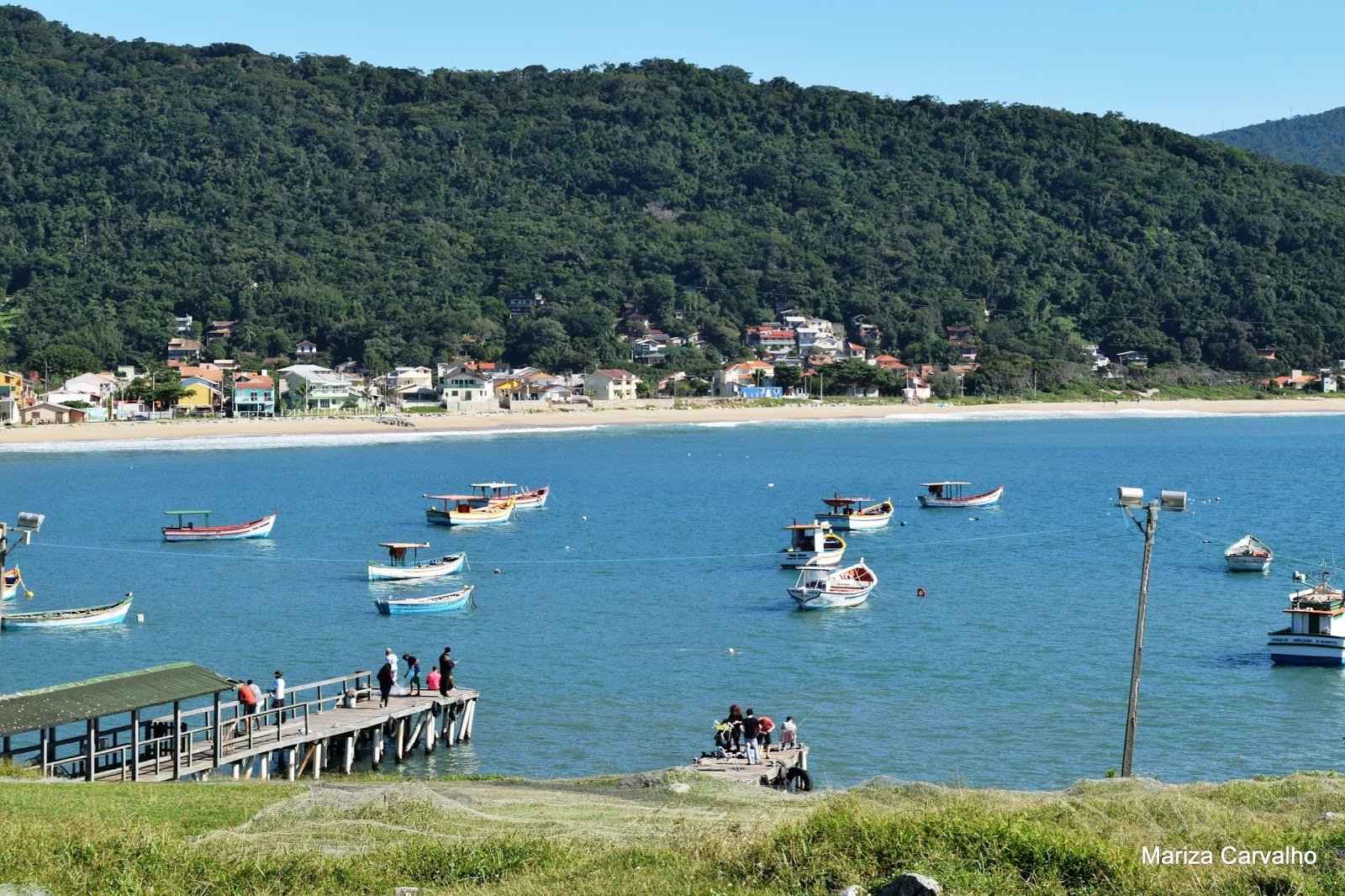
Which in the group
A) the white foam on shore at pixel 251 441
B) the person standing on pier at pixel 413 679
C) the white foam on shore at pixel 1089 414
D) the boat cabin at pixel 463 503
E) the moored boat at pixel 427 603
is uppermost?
the white foam on shore at pixel 1089 414

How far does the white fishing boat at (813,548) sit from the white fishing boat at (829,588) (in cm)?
499

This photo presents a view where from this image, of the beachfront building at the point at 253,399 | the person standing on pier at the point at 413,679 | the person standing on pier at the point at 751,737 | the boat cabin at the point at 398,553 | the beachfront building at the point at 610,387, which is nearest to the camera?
the person standing on pier at the point at 751,737

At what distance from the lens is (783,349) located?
195 m

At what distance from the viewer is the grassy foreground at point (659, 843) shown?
14688 mm

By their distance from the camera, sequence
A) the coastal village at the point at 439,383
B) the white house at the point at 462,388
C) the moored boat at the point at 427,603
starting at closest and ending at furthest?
the moored boat at the point at 427,603 < the coastal village at the point at 439,383 < the white house at the point at 462,388

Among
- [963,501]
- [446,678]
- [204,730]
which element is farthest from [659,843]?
[963,501]

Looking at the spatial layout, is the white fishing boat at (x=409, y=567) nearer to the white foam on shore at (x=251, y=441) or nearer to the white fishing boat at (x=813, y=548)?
the white fishing boat at (x=813, y=548)

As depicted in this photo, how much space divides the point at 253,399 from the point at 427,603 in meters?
99.9

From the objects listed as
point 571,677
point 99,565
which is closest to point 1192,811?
point 571,677

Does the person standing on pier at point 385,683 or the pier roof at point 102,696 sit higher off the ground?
the pier roof at point 102,696

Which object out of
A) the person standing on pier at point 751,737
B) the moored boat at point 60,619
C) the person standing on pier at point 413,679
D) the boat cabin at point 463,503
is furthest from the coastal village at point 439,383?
the person standing on pier at point 751,737

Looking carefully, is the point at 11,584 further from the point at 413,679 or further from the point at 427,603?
the point at 413,679

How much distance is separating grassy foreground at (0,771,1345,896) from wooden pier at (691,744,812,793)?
4539 mm

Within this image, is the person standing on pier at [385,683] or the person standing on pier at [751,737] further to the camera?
the person standing on pier at [385,683]
